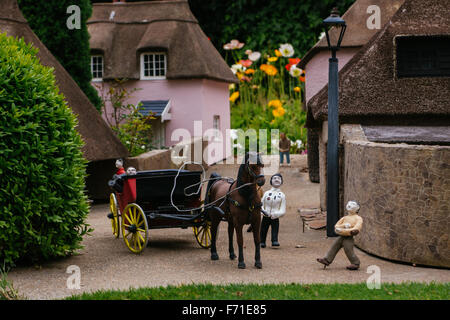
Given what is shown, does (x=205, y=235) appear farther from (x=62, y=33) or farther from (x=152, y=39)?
(x=152, y=39)

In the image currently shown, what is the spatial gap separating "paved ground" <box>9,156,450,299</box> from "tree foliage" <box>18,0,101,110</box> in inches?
273

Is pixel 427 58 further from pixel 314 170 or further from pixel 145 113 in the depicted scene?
pixel 145 113

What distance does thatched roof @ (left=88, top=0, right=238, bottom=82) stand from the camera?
21.8m

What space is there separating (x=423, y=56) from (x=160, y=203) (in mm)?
6046

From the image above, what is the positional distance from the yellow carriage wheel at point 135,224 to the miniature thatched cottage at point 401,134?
3287 millimetres

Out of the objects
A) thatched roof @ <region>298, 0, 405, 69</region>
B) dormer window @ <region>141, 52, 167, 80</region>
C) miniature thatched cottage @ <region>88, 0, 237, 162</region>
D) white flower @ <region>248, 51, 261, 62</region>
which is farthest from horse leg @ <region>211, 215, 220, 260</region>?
white flower @ <region>248, 51, 261, 62</region>

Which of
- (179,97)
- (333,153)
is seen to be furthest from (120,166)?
(179,97)

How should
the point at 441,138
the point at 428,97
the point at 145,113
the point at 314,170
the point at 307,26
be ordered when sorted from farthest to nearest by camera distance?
the point at 307,26 < the point at 145,113 < the point at 314,170 < the point at 428,97 < the point at 441,138

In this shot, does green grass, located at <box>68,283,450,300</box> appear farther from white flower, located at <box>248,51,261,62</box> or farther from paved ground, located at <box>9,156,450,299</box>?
white flower, located at <box>248,51,261,62</box>

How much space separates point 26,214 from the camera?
853cm

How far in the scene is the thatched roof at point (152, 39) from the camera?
21.8 metres

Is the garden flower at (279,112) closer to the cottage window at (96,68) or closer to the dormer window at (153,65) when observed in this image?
the dormer window at (153,65)

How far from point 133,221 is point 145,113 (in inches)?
467
